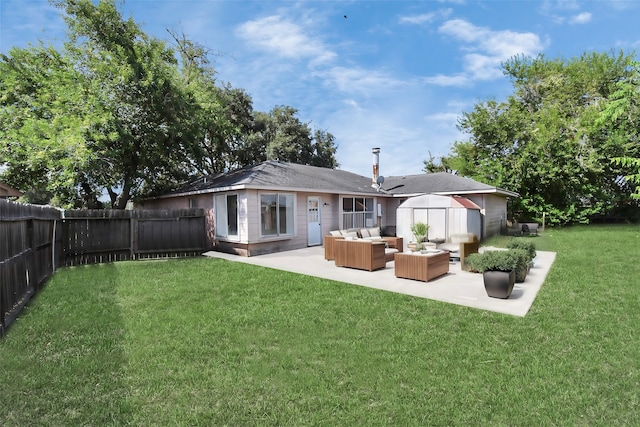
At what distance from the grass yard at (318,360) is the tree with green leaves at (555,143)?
1769cm

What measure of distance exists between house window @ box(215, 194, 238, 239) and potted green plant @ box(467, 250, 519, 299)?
807 centimetres

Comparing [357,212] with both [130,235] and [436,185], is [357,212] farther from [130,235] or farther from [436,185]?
[130,235]

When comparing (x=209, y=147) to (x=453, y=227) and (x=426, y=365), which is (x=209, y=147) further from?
(x=426, y=365)

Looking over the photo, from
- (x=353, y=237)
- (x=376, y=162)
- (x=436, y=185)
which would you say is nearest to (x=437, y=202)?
(x=353, y=237)

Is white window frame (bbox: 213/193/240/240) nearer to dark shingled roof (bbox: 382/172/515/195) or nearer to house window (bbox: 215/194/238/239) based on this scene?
house window (bbox: 215/194/238/239)

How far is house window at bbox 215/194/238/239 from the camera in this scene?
11412mm

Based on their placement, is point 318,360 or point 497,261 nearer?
point 318,360

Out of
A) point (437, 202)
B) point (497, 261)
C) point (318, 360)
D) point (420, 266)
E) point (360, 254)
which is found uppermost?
point (437, 202)

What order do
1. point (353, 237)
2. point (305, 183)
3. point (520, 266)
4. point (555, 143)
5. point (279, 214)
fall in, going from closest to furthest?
point (520, 266) → point (353, 237) → point (279, 214) → point (305, 183) → point (555, 143)

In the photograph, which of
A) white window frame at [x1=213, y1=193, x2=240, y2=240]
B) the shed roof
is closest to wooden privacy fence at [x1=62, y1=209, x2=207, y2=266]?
white window frame at [x1=213, y1=193, x2=240, y2=240]

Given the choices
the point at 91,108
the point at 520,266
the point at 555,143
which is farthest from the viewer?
the point at 555,143

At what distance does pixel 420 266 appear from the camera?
6961 millimetres

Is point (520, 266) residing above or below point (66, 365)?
above

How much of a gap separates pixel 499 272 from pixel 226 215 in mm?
9101
